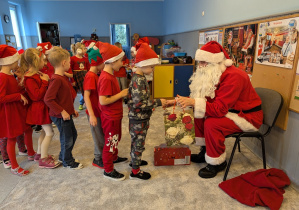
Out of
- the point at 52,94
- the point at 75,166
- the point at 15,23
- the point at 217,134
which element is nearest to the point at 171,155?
the point at 217,134

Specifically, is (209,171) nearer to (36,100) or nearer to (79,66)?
(36,100)

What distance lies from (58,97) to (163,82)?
9.54 feet

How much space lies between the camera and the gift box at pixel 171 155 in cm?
228

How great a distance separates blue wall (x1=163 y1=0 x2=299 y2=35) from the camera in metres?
2.20

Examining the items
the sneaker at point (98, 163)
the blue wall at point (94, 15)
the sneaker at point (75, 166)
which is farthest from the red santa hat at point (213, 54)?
the blue wall at point (94, 15)

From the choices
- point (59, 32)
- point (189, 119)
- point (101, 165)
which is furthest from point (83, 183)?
point (59, 32)

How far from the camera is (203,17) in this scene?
13.7 feet

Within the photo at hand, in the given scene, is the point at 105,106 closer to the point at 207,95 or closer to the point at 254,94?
the point at 207,95

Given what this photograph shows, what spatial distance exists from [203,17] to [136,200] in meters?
3.66

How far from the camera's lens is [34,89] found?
205 centimetres

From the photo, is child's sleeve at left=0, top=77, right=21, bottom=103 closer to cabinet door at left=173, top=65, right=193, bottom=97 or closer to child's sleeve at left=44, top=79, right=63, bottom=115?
child's sleeve at left=44, top=79, right=63, bottom=115

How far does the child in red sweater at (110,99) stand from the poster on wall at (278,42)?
1499 millimetres

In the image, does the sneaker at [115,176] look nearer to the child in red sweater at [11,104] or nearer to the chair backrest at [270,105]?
the child in red sweater at [11,104]

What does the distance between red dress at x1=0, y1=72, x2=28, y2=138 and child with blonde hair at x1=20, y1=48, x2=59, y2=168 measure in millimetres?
78
